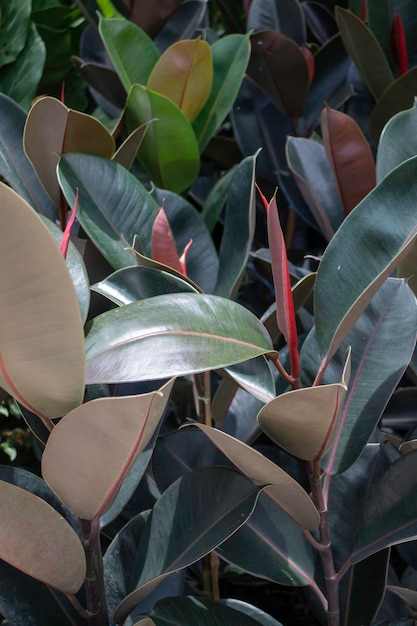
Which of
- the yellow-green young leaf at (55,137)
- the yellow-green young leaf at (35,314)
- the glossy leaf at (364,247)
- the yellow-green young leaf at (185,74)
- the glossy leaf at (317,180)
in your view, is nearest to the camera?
the yellow-green young leaf at (35,314)

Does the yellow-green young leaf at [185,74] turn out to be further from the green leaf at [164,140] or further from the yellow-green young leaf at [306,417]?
the yellow-green young leaf at [306,417]

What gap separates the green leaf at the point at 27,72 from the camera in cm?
148

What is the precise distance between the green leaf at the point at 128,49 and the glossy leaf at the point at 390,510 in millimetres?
798

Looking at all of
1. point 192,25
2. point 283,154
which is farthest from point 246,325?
point 192,25

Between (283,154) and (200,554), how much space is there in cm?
Answer: 94

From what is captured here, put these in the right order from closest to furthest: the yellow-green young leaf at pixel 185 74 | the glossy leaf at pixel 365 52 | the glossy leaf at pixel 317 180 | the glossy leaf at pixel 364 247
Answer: the glossy leaf at pixel 364 247 < the glossy leaf at pixel 317 180 < the yellow-green young leaf at pixel 185 74 < the glossy leaf at pixel 365 52

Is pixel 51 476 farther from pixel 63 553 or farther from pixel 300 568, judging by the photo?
pixel 300 568

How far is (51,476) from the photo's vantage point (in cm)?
67

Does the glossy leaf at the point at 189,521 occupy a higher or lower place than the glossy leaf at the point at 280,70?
lower

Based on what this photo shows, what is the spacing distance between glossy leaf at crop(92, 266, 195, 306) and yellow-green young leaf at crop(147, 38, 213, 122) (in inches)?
20.9

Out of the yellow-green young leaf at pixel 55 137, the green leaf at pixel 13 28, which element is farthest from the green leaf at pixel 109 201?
the green leaf at pixel 13 28

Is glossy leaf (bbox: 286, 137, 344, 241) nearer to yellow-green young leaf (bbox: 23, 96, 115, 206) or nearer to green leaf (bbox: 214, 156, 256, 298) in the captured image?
green leaf (bbox: 214, 156, 256, 298)

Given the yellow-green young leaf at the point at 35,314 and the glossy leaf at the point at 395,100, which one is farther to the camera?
the glossy leaf at the point at 395,100

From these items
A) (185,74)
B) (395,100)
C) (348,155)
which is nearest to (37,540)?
(348,155)
